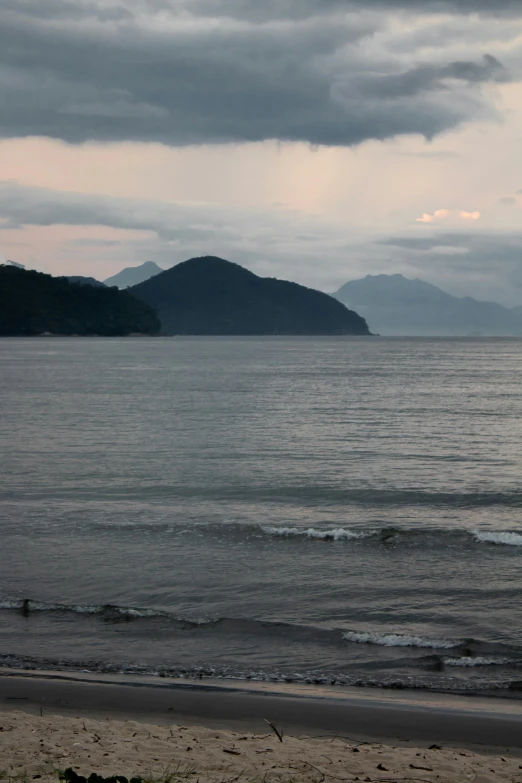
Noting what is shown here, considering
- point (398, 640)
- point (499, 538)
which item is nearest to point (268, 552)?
point (499, 538)

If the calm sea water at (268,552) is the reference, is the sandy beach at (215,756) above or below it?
above

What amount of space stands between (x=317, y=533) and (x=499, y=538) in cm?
527

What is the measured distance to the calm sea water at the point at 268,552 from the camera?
15406mm

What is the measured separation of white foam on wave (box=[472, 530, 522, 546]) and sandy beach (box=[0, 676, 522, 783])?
35.2 ft

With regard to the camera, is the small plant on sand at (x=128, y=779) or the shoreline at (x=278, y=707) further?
the shoreline at (x=278, y=707)

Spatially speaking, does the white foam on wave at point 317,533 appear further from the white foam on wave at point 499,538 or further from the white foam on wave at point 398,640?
the white foam on wave at point 398,640

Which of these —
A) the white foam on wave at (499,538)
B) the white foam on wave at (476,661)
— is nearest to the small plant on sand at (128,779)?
the white foam on wave at (476,661)

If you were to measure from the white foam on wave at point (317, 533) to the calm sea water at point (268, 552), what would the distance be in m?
0.06

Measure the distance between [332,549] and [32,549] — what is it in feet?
27.7

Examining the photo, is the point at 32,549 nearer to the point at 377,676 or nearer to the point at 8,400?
the point at 377,676

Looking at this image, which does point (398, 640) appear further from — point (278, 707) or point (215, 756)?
point (215, 756)

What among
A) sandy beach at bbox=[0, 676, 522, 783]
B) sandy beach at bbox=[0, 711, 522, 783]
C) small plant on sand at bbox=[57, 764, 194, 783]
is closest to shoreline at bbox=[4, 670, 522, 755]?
sandy beach at bbox=[0, 676, 522, 783]

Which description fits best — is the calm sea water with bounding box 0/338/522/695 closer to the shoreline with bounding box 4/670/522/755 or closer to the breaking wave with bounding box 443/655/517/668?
the breaking wave with bounding box 443/655/517/668

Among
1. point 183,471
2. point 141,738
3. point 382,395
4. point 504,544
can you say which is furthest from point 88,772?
point 382,395
